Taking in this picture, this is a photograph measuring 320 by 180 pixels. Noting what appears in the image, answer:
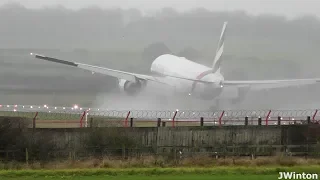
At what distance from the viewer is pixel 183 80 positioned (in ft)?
246

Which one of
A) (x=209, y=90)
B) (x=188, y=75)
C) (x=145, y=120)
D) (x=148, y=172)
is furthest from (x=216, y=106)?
(x=148, y=172)

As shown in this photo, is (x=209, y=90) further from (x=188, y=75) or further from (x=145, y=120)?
(x=145, y=120)

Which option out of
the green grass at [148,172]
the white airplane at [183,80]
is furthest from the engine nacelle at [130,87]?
the green grass at [148,172]

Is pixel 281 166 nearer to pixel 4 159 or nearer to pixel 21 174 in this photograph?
pixel 21 174

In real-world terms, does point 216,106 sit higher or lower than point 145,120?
higher

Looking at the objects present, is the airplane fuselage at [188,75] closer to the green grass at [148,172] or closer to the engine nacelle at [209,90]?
the engine nacelle at [209,90]

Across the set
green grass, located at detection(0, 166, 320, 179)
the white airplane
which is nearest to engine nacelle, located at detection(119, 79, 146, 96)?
the white airplane

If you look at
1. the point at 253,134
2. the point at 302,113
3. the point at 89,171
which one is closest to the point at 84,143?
the point at 89,171

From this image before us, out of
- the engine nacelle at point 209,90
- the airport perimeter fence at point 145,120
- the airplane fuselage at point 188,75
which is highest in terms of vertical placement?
the airplane fuselage at point 188,75

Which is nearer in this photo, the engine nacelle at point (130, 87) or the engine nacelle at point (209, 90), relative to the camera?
the engine nacelle at point (209, 90)

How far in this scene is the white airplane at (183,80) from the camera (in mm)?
67750

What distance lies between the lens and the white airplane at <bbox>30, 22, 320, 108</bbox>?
6775cm

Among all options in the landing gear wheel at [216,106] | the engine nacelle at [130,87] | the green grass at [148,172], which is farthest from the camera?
the engine nacelle at [130,87]

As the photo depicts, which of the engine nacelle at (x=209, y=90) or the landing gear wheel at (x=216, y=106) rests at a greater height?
the engine nacelle at (x=209, y=90)
